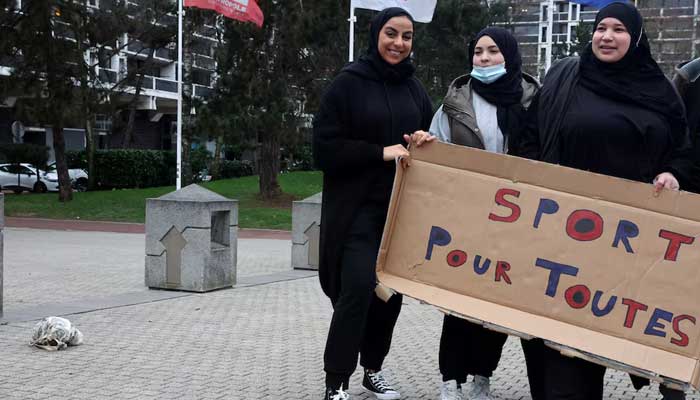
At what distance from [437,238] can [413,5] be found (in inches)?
630

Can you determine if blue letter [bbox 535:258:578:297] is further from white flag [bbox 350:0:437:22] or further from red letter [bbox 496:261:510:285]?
white flag [bbox 350:0:437:22]

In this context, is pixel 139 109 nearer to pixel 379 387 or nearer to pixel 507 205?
pixel 379 387

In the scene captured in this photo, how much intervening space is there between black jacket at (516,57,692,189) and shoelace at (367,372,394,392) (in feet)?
5.66

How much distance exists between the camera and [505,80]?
4.79 metres

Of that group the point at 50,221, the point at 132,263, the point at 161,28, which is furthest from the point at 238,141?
the point at 161,28

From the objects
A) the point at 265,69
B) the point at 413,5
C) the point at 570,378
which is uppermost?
the point at 413,5

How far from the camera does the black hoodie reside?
4.90 m

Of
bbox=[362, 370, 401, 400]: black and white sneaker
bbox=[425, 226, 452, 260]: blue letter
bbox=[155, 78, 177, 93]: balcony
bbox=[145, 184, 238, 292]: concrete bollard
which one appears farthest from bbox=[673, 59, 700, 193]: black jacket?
bbox=[155, 78, 177, 93]: balcony

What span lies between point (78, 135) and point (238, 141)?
3594 cm

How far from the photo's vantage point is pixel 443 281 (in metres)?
4.13

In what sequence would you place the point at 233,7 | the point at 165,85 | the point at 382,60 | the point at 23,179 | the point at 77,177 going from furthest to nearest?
the point at 165,85
the point at 77,177
the point at 23,179
the point at 233,7
the point at 382,60

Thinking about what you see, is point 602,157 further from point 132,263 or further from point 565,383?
point 132,263

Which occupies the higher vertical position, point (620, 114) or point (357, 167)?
point (620, 114)

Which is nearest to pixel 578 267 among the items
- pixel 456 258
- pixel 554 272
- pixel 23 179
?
pixel 554 272
